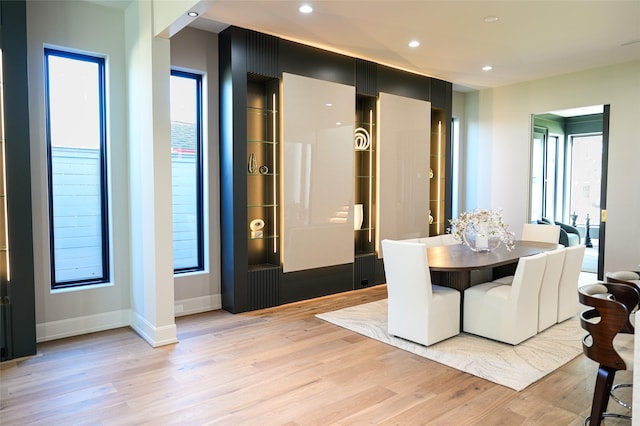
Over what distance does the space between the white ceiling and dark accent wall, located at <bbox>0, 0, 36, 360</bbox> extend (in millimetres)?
1621

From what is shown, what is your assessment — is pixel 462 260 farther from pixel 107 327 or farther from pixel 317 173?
pixel 107 327

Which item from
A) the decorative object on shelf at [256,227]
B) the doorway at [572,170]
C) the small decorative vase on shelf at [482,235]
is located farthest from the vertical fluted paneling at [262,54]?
the doorway at [572,170]

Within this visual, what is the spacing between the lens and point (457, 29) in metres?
4.59

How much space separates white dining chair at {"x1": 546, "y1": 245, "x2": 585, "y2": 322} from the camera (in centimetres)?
428

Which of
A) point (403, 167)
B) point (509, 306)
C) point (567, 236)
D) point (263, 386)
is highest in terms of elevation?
point (403, 167)

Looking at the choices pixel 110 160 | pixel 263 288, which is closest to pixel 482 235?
pixel 263 288

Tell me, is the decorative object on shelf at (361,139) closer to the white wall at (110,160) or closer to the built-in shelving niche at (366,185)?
the built-in shelving niche at (366,185)

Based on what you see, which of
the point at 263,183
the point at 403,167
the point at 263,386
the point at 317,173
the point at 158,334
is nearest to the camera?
the point at 263,386

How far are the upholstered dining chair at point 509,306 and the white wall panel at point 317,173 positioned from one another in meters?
1.98

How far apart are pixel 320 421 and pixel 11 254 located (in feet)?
9.25

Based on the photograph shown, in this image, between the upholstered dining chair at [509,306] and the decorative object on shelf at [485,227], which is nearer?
the upholstered dining chair at [509,306]

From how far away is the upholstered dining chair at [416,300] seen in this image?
367 centimetres

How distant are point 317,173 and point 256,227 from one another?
1.01 m

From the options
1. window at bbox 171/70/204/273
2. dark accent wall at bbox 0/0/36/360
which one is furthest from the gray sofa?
dark accent wall at bbox 0/0/36/360
